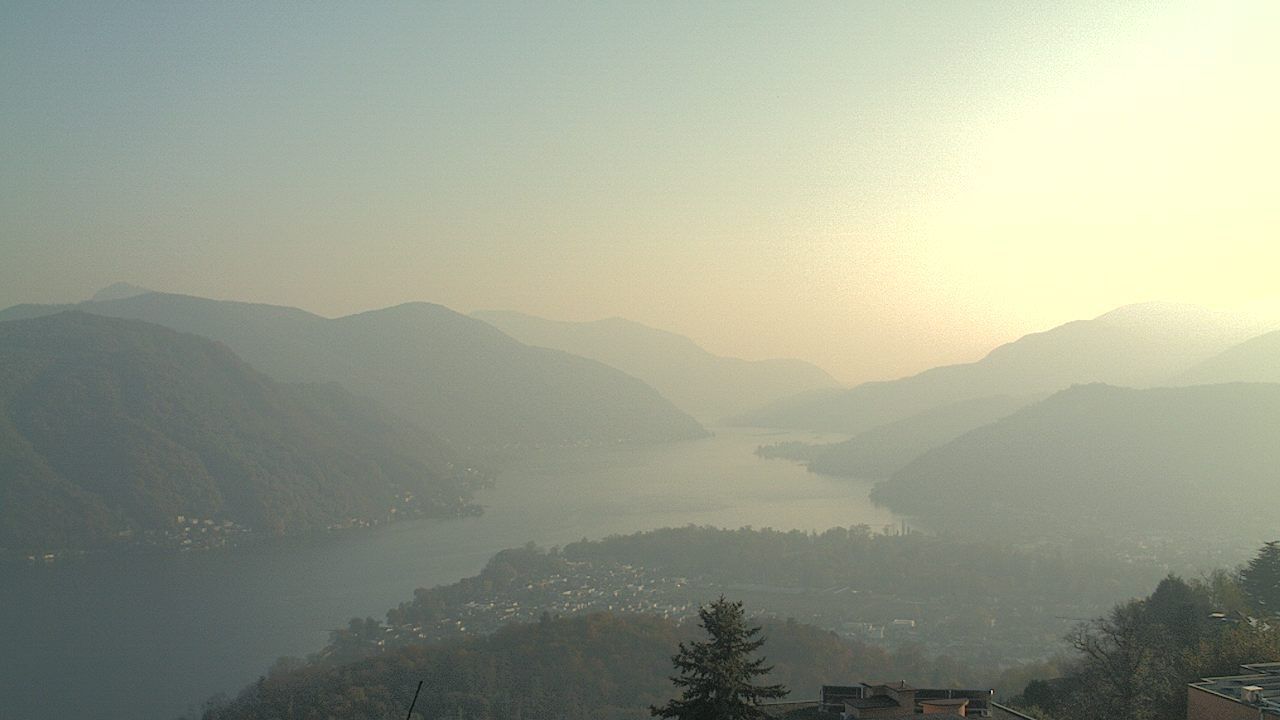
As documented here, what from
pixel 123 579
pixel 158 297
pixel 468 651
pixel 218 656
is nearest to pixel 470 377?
pixel 158 297

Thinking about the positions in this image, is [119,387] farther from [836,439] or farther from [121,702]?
[836,439]

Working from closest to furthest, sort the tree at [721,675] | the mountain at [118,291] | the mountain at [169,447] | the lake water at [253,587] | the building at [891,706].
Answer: the tree at [721,675] → the building at [891,706] → the lake water at [253,587] → the mountain at [169,447] → the mountain at [118,291]

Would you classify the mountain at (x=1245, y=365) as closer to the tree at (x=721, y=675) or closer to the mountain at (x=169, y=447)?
the mountain at (x=169, y=447)

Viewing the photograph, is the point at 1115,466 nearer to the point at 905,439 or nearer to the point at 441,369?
the point at 905,439

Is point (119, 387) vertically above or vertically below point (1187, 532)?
above

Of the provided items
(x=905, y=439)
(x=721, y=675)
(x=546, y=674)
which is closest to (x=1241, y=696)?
(x=721, y=675)

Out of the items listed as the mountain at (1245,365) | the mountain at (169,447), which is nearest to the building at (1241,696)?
the mountain at (169,447)
